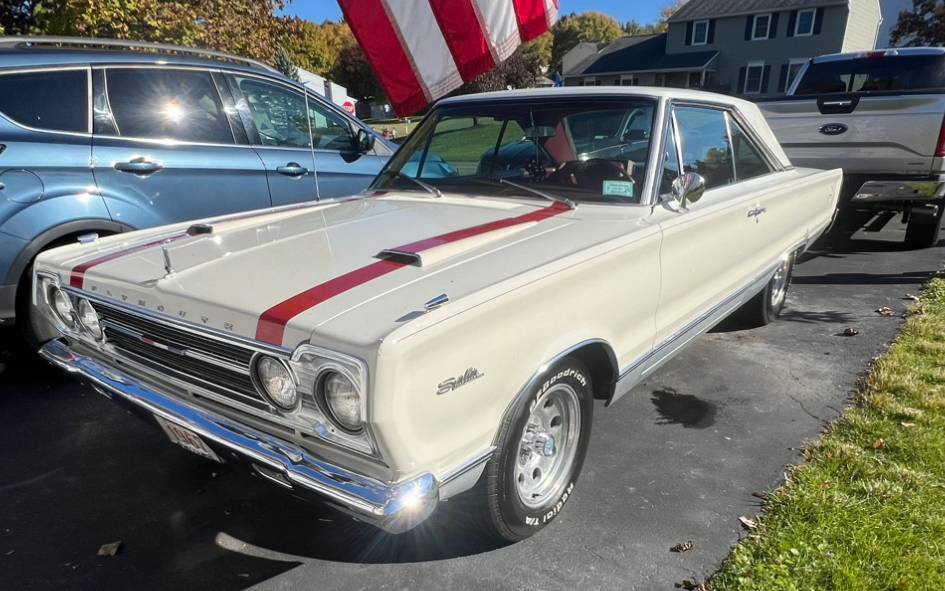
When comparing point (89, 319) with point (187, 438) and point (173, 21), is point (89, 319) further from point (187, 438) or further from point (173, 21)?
point (173, 21)

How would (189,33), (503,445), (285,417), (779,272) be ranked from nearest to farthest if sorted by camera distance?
(285,417), (503,445), (779,272), (189,33)

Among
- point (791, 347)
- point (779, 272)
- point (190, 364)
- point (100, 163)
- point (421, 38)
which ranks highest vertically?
point (421, 38)

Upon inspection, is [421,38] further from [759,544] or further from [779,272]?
[759,544]

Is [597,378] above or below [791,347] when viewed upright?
above

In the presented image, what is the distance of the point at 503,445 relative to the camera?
2.18 meters

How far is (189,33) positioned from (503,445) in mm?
8325

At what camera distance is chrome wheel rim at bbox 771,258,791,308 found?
4.92 meters

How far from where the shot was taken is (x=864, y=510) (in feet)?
8.85

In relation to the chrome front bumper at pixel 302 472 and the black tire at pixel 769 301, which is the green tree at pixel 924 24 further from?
the chrome front bumper at pixel 302 472

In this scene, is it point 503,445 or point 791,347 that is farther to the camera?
point 791,347

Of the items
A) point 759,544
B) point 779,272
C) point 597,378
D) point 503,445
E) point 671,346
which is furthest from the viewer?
point 779,272

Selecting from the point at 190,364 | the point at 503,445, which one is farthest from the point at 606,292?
the point at 190,364

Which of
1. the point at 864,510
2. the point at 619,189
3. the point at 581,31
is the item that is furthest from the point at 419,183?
the point at 581,31

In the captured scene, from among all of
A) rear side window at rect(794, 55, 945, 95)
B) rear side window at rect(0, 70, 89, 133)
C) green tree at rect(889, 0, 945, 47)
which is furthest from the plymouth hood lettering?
green tree at rect(889, 0, 945, 47)
